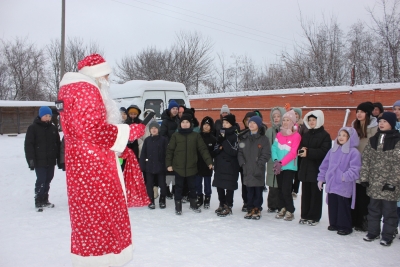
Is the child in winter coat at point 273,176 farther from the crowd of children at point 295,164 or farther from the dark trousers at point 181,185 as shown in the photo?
the dark trousers at point 181,185

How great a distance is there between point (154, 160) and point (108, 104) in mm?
3575

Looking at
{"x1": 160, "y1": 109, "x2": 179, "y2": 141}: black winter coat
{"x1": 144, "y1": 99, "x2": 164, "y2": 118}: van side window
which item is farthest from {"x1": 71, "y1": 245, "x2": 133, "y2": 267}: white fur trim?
{"x1": 144, "y1": 99, "x2": 164, "y2": 118}: van side window

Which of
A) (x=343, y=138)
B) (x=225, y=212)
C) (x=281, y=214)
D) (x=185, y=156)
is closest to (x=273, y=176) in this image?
(x=281, y=214)

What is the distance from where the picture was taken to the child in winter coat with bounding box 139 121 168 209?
6.44 metres

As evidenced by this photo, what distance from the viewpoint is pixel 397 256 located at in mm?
4234

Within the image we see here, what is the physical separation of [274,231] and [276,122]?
2.23m

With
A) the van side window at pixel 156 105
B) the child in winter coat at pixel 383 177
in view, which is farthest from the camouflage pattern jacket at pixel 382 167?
the van side window at pixel 156 105

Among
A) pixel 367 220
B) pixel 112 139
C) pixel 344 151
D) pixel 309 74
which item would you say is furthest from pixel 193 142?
pixel 309 74

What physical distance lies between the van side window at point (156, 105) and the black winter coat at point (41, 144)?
3.46m

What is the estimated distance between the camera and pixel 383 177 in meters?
4.57

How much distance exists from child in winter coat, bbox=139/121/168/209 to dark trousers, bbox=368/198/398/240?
3.56 meters

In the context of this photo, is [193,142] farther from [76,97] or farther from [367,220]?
[76,97]

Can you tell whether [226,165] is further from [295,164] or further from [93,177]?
[93,177]

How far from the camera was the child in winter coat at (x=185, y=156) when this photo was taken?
618cm
